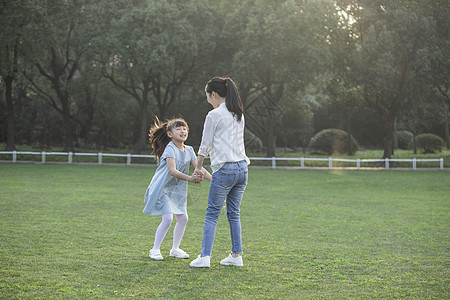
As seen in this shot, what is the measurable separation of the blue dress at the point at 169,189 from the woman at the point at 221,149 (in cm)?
49

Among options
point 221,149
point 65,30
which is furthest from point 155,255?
point 65,30

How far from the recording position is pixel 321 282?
4.83 metres

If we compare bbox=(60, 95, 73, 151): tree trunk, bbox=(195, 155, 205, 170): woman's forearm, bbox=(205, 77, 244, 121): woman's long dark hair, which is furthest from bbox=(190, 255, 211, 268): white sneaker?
bbox=(60, 95, 73, 151): tree trunk

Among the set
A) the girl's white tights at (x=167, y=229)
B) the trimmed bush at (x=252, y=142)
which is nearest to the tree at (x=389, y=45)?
the trimmed bush at (x=252, y=142)

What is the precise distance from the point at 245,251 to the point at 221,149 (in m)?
1.70

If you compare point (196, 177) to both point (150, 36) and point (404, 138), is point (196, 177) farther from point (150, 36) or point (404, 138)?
point (404, 138)

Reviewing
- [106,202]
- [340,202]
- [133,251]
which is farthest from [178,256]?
[340,202]

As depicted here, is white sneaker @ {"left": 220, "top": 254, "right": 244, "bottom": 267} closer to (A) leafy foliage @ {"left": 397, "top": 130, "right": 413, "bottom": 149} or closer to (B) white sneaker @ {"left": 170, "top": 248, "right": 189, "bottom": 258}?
(B) white sneaker @ {"left": 170, "top": 248, "right": 189, "bottom": 258}

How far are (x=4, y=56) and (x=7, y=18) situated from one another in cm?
212

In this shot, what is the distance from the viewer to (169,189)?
18.9ft

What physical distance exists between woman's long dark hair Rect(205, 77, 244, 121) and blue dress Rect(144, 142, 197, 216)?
2.86 ft

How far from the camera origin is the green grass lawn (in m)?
4.52

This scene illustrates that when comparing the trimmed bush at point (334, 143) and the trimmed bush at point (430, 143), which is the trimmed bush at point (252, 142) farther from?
the trimmed bush at point (430, 143)

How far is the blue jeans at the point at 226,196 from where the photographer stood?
5102mm
